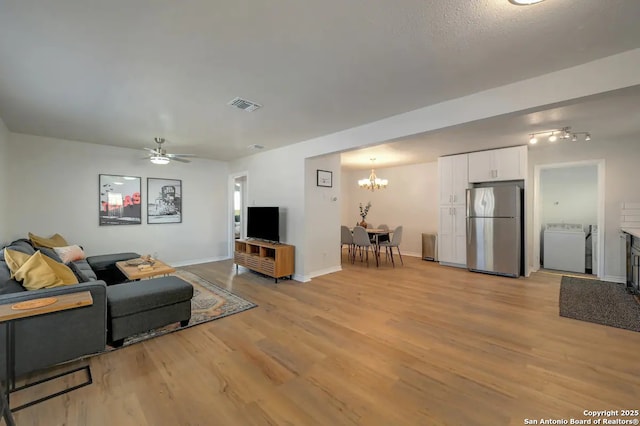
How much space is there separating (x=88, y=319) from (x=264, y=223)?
3199 millimetres

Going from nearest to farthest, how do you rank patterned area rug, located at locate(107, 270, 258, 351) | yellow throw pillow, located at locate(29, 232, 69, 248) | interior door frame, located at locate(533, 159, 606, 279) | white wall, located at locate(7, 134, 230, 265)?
patterned area rug, located at locate(107, 270, 258, 351) → yellow throw pillow, located at locate(29, 232, 69, 248) → white wall, located at locate(7, 134, 230, 265) → interior door frame, located at locate(533, 159, 606, 279)

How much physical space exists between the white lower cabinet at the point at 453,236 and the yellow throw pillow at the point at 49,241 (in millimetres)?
7112

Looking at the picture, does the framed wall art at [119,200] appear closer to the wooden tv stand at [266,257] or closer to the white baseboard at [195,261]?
the white baseboard at [195,261]

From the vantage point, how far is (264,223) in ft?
17.3

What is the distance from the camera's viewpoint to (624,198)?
178 inches

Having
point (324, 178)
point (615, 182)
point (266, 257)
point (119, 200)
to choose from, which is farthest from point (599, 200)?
point (119, 200)

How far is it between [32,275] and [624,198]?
799 cm

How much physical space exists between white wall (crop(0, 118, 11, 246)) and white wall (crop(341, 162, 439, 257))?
25.0 ft

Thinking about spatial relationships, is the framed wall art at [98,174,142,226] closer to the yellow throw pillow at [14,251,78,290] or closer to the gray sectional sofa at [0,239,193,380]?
the gray sectional sofa at [0,239,193,380]

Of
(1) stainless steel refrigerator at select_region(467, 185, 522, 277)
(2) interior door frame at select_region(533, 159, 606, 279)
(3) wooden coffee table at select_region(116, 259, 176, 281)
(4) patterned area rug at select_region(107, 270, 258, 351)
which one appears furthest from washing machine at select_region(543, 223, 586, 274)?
(3) wooden coffee table at select_region(116, 259, 176, 281)

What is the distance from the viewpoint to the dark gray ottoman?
254cm

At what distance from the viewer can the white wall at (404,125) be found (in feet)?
6.97

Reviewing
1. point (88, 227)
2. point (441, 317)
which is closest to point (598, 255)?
point (441, 317)

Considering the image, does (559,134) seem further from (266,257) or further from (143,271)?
(143,271)
